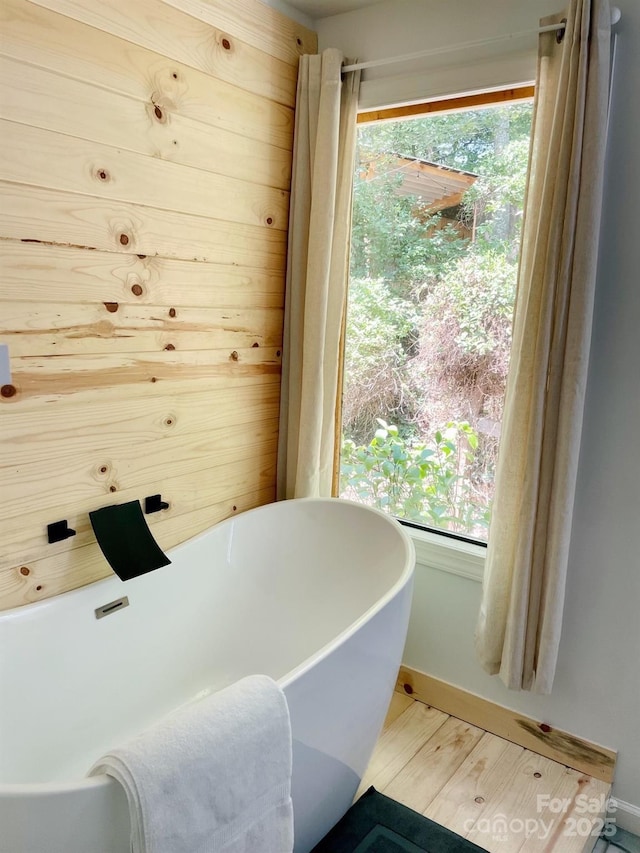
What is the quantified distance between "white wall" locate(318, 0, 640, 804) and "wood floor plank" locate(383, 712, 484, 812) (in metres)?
0.16

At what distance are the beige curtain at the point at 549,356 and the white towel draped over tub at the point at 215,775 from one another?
968mm

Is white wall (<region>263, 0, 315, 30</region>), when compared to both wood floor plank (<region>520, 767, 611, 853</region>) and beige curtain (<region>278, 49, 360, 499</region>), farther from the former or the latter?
wood floor plank (<region>520, 767, 611, 853</region>)

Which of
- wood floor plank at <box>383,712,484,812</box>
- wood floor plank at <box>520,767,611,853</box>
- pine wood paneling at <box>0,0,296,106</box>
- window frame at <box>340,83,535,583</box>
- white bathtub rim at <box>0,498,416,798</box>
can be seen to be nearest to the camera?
white bathtub rim at <box>0,498,416,798</box>

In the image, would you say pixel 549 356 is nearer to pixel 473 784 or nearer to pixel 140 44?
pixel 473 784

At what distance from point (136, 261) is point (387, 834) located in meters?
1.75

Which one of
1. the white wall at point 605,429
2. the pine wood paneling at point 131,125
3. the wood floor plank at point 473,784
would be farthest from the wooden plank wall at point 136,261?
the wood floor plank at point 473,784

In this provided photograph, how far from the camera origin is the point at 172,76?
1.88 m

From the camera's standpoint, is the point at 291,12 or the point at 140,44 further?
the point at 291,12

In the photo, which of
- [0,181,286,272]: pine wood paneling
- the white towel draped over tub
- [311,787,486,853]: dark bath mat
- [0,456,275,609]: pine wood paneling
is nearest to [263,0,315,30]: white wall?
[0,181,286,272]: pine wood paneling

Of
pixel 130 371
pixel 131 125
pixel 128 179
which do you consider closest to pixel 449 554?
pixel 130 371

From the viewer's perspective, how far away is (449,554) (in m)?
2.26

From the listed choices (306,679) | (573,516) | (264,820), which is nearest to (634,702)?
(573,516)

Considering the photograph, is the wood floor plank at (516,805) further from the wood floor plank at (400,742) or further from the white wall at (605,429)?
the wood floor plank at (400,742)

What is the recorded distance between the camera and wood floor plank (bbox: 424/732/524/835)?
1820mm
